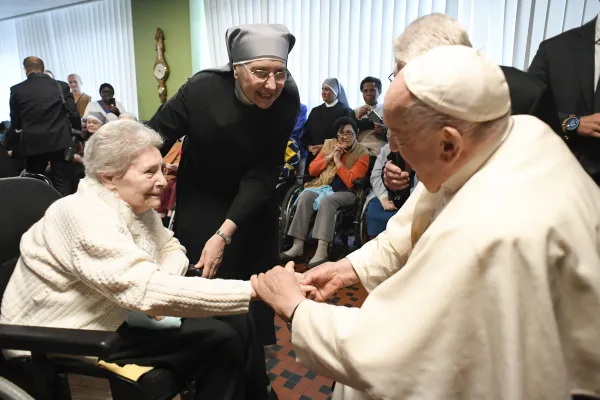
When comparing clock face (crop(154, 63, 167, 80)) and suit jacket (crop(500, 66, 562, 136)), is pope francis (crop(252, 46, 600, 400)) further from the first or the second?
clock face (crop(154, 63, 167, 80))

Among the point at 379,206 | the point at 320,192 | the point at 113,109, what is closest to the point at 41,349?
the point at 379,206

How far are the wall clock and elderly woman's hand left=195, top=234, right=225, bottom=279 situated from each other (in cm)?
549

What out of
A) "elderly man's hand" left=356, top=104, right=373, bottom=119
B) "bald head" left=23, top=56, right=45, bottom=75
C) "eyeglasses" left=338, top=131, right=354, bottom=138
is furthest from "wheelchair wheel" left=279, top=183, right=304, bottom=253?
"bald head" left=23, top=56, right=45, bottom=75

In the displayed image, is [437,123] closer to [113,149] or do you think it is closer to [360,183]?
[113,149]

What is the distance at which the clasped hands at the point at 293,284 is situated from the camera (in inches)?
41.0

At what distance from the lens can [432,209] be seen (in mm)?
1079

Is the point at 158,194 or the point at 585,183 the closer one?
the point at 585,183

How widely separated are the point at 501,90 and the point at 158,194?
100 centimetres

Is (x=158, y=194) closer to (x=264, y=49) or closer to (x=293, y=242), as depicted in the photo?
(x=264, y=49)

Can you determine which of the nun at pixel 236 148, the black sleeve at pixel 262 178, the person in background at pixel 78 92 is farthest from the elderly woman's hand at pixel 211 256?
the person in background at pixel 78 92

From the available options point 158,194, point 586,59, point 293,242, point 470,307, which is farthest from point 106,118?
point 470,307

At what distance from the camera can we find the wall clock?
6.29 m

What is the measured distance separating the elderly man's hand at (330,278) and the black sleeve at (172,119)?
85 centimetres

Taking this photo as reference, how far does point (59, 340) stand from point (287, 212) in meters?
2.87
